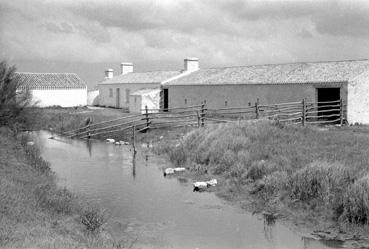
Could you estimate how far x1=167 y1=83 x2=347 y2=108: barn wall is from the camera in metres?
25.3

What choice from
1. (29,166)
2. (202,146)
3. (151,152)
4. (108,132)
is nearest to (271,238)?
(29,166)

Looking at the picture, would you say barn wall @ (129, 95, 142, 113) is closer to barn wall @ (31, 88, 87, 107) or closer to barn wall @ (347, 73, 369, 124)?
barn wall @ (31, 88, 87, 107)

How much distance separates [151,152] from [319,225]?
1105 centimetres

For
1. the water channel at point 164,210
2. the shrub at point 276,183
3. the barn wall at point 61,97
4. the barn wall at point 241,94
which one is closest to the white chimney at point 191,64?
the barn wall at point 241,94

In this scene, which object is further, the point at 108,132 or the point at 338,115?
the point at 108,132

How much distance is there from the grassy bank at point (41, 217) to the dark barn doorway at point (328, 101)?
54.0 feet

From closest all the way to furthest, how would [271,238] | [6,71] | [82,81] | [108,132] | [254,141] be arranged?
[271,238]
[254,141]
[6,71]
[108,132]
[82,81]

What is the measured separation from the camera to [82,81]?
45.3 m

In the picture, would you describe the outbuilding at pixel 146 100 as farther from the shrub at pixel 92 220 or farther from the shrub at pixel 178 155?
the shrub at pixel 92 220

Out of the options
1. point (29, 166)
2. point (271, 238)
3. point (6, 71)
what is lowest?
point (271, 238)

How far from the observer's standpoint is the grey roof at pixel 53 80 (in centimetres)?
4206

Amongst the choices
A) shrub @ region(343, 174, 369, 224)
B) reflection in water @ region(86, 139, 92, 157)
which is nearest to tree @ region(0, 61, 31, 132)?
reflection in water @ region(86, 139, 92, 157)

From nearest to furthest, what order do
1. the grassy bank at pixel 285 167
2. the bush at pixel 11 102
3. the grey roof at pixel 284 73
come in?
the grassy bank at pixel 285 167
the bush at pixel 11 102
the grey roof at pixel 284 73

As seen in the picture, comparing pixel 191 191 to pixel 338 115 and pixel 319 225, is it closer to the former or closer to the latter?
pixel 319 225
